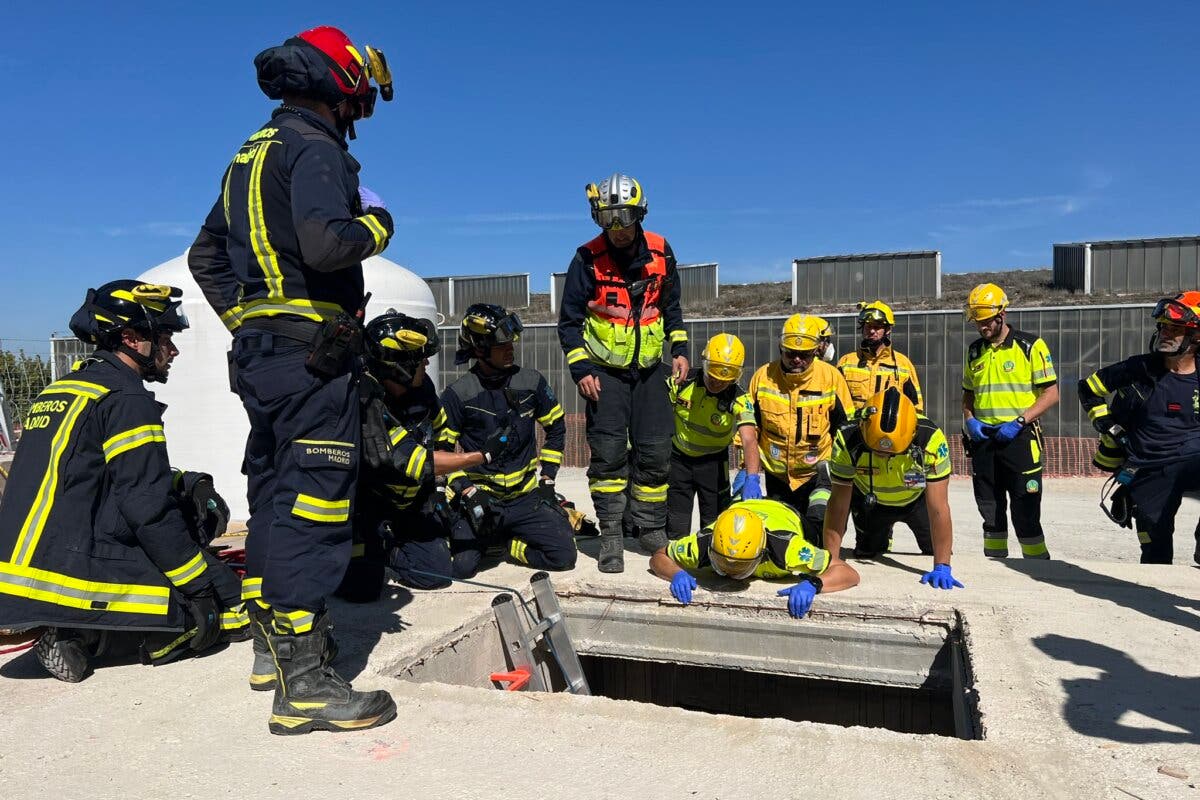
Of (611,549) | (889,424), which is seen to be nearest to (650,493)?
(611,549)

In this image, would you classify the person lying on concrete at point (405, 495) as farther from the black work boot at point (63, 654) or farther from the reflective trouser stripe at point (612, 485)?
the black work boot at point (63, 654)

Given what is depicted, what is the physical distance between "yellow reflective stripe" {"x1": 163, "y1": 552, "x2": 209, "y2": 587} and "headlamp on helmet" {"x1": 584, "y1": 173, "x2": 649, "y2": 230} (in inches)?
119

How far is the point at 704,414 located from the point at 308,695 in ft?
11.8

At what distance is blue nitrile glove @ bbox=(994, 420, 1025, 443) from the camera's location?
6055 millimetres

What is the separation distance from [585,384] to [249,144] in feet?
9.38

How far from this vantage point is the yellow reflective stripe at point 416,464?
369 centimetres

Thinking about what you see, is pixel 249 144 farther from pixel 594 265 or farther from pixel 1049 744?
pixel 1049 744

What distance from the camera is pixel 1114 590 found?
5.04 m

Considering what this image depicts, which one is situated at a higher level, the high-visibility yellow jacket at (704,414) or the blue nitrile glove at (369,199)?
the blue nitrile glove at (369,199)

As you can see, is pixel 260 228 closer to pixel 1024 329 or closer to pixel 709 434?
pixel 709 434

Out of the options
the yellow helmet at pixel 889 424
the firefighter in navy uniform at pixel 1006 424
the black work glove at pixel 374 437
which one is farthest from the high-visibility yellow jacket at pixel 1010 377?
the black work glove at pixel 374 437

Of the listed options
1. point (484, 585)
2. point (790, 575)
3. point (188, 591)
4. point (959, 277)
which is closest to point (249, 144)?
point (188, 591)

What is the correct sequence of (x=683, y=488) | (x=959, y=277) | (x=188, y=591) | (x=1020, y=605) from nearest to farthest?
1. (x=188, y=591)
2. (x=1020, y=605)
3. (x=683, y=488)
4. (x=959, y=277)

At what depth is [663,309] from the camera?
5.91 meters
